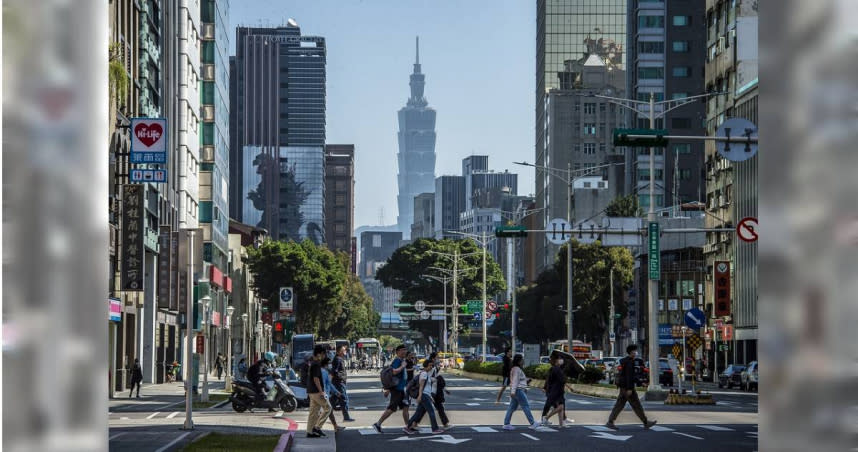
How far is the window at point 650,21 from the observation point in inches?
6102

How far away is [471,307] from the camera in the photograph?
129750mm

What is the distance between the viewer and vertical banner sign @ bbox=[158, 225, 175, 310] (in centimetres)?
6944

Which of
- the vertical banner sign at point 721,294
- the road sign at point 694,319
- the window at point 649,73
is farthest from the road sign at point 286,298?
the window at point 649,73

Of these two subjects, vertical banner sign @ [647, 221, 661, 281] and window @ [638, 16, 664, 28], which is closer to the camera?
vertical banner sign @ [647, 221, 661, 281]

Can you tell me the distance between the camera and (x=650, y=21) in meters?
155

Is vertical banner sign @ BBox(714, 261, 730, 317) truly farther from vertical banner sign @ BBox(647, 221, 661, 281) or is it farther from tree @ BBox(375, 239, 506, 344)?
tree @ BBox(375, 239, 506, 344)

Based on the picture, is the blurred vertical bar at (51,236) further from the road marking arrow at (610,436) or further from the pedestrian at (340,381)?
the pedestrian at (340,381)

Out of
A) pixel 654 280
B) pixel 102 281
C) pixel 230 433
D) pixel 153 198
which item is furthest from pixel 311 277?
pixel 102 281

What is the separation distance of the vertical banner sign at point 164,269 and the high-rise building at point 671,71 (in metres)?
89.7

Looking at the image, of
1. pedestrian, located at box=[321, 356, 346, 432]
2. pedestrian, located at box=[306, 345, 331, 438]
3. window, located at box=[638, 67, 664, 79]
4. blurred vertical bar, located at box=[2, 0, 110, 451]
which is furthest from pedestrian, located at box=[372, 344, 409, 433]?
window, located at box=[638, 67, 664, 79]

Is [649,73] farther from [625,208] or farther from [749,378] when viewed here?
[749,378]

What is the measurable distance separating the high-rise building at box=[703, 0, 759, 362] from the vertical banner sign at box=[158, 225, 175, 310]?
109 ft

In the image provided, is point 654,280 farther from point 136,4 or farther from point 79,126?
point 79,126

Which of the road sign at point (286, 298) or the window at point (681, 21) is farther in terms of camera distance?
the window at point (681, 21)
